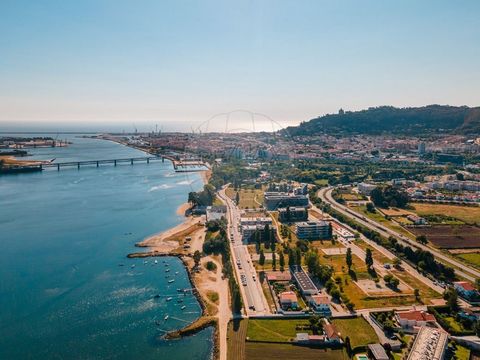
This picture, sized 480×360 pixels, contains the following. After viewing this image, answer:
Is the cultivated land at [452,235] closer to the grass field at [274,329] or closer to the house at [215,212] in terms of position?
the grass field at [274,329]

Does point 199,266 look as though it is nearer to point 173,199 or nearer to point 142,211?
point 142,211

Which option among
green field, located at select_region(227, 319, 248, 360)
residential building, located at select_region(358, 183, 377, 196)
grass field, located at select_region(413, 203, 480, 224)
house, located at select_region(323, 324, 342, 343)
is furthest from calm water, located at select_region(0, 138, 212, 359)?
grass field, located at select_region(413, 203, 480, 224)

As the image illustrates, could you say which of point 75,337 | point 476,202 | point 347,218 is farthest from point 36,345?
point 476,202

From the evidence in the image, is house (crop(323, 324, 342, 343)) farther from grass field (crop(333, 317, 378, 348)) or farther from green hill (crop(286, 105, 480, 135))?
green hill (crop(286, 105, 480, 135))

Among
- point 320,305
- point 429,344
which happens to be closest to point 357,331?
point 320,305

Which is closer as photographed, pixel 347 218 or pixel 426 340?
pixel 426 340

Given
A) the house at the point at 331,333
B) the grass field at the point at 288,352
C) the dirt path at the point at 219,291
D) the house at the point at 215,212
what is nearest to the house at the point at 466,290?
the house at the point at 331,333
